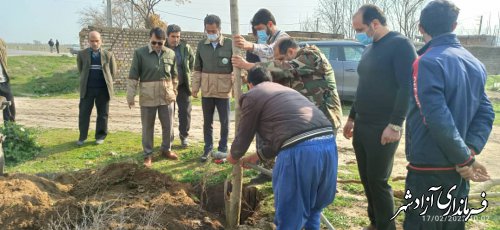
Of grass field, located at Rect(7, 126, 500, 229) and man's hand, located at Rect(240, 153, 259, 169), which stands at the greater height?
man's hand, located at Rect(240, 153, 259, 169)

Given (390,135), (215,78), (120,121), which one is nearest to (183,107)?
(215,78)

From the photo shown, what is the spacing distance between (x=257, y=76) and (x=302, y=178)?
840mm

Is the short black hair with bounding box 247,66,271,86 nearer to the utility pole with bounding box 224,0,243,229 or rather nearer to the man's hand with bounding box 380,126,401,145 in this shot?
the utility pole with bounding box 224,0,243,229

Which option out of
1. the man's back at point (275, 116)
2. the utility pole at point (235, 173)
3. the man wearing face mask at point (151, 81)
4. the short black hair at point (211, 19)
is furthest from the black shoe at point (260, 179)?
the short black hair at point (211, 19)

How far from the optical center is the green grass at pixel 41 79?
45.0 ft

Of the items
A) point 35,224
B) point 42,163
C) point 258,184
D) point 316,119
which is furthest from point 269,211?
point 42,163

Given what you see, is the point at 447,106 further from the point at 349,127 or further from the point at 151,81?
the point at 151,81

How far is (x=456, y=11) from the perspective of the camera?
240 cm

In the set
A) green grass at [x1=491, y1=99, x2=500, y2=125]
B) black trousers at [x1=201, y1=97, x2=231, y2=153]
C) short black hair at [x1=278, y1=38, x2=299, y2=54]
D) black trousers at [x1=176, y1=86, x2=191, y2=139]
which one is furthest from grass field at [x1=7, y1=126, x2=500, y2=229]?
green grass at [x1=491, y1=99, x2=500, y2=125]

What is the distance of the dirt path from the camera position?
6211 millimetres

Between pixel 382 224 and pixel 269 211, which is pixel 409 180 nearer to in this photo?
pixel 382 224

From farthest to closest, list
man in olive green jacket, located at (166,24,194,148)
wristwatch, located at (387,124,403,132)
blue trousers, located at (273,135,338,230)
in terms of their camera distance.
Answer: man in olive green jacket, located at (166,24,194,148) < wristwatch, located at (387,124,403,132) < blue trousers, located at (273,135,338,230)

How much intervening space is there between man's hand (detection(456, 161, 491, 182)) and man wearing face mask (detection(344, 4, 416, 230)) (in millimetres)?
612

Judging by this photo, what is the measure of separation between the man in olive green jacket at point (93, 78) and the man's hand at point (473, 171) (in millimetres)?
5410
